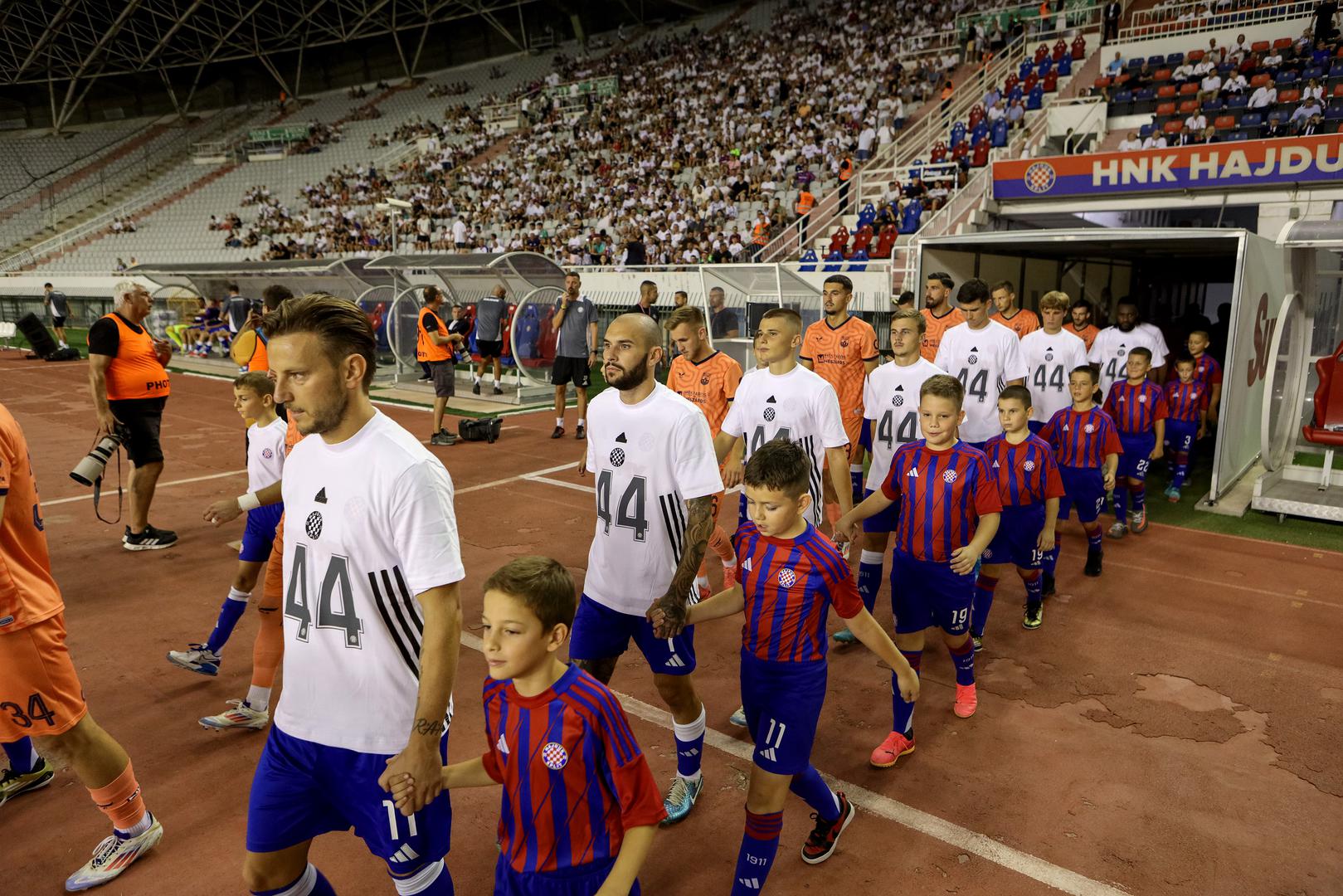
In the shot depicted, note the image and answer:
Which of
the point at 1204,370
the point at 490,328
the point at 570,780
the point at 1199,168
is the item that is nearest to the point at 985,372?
the point at 1204,370

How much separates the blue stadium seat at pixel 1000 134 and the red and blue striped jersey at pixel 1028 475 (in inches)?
660

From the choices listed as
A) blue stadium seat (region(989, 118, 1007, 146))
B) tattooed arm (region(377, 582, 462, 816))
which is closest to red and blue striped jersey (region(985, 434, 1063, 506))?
tattooed arm (region(377, 582, 462, 816))

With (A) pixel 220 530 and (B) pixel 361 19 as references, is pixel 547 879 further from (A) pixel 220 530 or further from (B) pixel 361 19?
(B) pixel 361 19

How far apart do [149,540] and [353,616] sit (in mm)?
6418

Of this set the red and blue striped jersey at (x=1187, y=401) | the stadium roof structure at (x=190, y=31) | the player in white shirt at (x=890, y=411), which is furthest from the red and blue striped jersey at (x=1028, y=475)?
the stadium roof structure at (x=190, y=31)

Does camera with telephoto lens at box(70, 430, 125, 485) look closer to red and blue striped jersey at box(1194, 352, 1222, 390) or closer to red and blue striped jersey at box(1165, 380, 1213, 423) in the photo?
red and blue striped jersey at box(1165, 380, 1213, 423)

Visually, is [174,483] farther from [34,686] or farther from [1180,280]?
[1180,280]

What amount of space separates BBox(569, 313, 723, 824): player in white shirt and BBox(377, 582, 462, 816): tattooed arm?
1.25 meters

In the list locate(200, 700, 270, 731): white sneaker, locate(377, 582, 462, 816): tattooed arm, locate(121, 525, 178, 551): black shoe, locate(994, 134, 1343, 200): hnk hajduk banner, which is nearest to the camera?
locate(377, 582, 462, 816): tattooed arm

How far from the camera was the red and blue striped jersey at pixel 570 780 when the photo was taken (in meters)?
2.12

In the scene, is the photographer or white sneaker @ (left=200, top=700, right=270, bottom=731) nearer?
white sneaker @ (left=200, top=700, right=270, bottom=731)

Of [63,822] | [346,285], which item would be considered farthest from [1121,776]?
[346,285]

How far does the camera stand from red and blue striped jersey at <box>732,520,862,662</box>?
3.01 metres

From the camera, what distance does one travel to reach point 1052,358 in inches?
310
